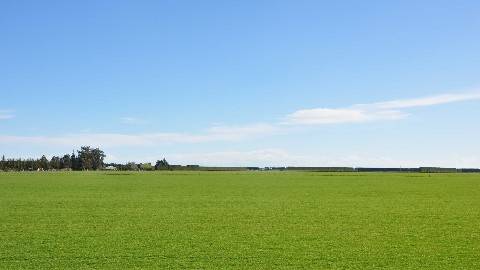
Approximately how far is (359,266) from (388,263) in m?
0.87

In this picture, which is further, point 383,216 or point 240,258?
point 383,216

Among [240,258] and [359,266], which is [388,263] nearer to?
[359,266]

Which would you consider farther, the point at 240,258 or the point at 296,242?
the point at 296,242

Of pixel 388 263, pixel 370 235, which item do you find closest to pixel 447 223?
pixel 370 235

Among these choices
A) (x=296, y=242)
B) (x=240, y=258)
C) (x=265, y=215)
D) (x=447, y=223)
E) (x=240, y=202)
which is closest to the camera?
(x=240, y=258)

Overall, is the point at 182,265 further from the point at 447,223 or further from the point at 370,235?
the point at 447,223

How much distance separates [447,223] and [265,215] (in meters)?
7.31

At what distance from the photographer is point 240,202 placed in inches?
1313

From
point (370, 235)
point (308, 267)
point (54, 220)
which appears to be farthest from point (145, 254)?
point (54, 220)

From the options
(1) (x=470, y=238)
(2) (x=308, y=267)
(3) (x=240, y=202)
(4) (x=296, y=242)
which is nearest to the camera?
(2) (x=308, y=267)

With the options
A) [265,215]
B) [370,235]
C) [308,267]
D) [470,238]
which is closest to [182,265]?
[308,267]

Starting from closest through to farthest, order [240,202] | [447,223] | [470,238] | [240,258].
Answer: [240,258], [470,238], [447,223], [240,202]

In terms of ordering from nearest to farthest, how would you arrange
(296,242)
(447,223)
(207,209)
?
(296,242), (447,223), (207,209)

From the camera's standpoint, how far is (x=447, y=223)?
22.6 metres
